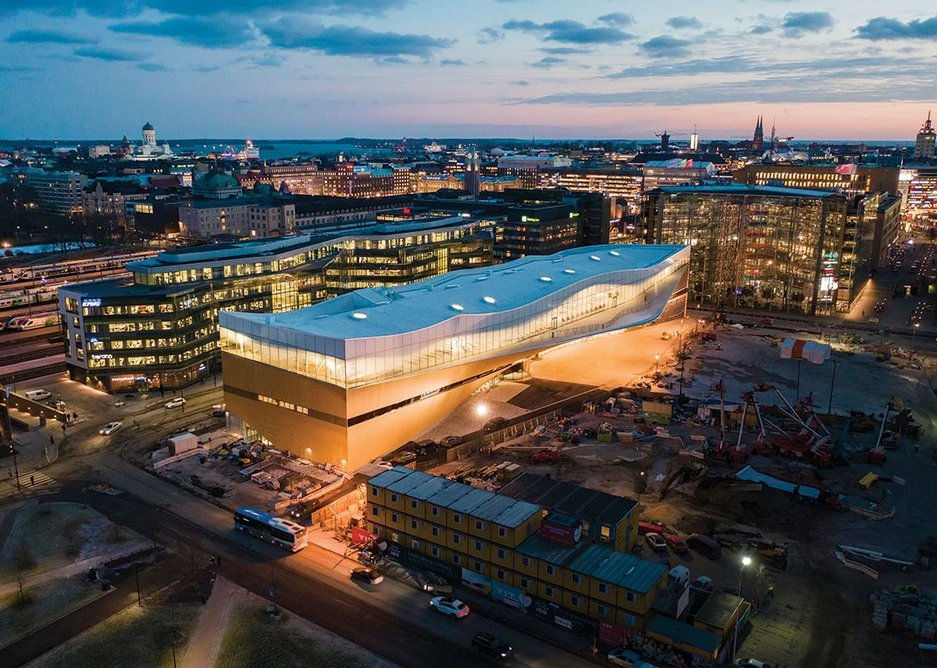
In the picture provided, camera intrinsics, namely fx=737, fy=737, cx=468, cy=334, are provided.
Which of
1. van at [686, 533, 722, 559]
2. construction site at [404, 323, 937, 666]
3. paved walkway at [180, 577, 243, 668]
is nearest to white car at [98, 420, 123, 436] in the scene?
paved walkway at [180, 577, 243, 668]

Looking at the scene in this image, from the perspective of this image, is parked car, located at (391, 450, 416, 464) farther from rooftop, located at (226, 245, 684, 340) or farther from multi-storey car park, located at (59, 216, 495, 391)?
multi-storey car park, located at (59, 216, 495, 391)

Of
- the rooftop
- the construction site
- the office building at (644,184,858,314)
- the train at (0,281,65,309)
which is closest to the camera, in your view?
the construction site

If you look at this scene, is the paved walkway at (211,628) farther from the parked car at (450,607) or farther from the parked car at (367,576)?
the parked car at (450,607)

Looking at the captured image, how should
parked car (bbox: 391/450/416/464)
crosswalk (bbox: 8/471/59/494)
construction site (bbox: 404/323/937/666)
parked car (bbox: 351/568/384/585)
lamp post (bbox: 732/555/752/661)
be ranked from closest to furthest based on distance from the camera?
1. lamp post (bbox: 732/555/752/661)
2. construction site (bbox: 404/323/937/666)
3. parked car (bbox: 351/568/384/585)
4. crosswalk (bbox: 8/471/59/494)
5. parked car (bbox: 391/450/416/464)

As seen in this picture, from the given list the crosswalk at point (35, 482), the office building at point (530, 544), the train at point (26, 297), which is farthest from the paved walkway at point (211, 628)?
the train at point (26, 297)

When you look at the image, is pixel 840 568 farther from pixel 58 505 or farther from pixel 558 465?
pixel 58 505

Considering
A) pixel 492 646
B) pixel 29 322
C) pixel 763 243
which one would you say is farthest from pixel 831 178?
pixel 492 646
